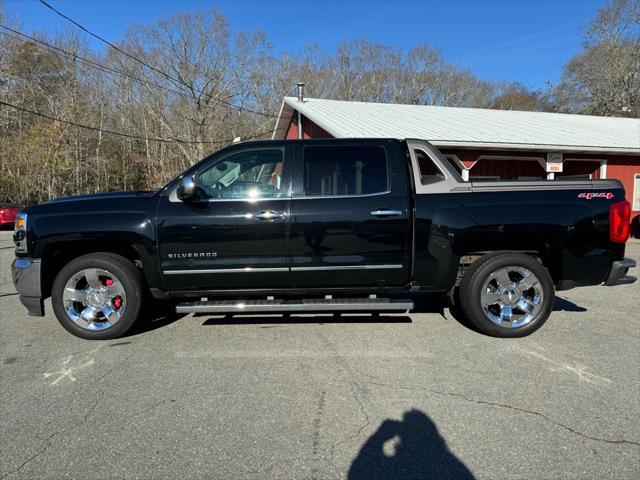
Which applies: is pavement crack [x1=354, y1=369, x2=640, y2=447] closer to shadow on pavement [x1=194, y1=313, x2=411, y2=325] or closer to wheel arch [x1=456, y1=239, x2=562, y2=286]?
shadow on pavement [x1=194, y1=313, x2=411, y2=325]

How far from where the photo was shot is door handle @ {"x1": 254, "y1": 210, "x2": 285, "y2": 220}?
3.96 m

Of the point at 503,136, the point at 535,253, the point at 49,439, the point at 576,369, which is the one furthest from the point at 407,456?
the point at 503,136

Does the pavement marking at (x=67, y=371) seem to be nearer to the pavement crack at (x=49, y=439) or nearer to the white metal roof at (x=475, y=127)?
the pavement crack at (x=49, y=439)

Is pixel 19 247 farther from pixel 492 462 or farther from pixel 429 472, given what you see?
pixel 492 462

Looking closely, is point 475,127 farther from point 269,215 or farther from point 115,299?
point 115,299

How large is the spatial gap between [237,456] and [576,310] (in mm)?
4788

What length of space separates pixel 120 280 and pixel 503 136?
1209 centimetres

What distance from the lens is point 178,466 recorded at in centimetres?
230

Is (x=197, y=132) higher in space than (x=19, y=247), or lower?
higher

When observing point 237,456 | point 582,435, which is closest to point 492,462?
point 582,435

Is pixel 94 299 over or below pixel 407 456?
over

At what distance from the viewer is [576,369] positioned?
351 cm

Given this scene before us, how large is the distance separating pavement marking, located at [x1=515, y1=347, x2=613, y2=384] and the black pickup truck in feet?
1.29

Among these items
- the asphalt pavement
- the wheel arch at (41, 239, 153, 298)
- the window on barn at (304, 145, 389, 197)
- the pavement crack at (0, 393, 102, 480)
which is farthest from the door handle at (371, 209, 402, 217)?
the pavement crack at (0, 393, 102, 480)
